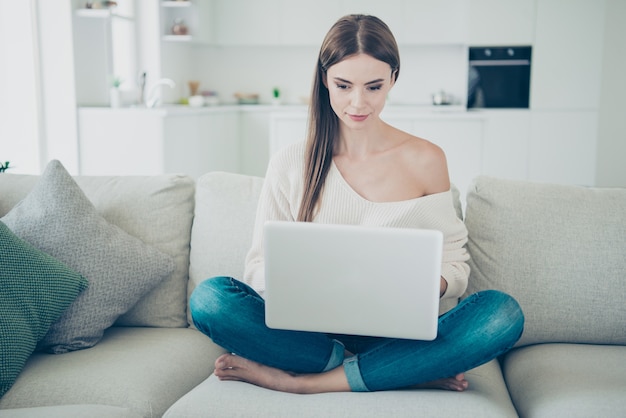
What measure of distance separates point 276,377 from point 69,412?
1.47ft

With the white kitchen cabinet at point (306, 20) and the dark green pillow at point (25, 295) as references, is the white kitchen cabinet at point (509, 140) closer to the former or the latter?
the white kitchen cabinet at point (306, 20)

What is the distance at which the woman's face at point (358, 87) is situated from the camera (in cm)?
176

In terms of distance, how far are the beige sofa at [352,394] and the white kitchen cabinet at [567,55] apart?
15.4ft

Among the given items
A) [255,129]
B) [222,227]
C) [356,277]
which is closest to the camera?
[356,277]

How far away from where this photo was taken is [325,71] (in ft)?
6.08

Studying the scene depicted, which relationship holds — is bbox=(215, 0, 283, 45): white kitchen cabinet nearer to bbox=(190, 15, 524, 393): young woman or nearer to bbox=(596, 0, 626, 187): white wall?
bbox=(596, 0, 626, 187): white wall

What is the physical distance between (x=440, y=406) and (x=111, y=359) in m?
0.82

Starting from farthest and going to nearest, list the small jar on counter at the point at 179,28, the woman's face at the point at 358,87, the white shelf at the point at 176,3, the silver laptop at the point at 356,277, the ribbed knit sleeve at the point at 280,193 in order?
the small jar on counter at the point at 179,28, the white shelf at the point at 176,3, the ribbed knit sleeve at the point at 280,193, the woman's face at the point at 358,87, the silver laptop at the point at 356,277

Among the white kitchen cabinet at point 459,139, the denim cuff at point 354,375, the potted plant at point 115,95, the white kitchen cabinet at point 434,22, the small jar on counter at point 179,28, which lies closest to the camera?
the denim cuff at point 354,375

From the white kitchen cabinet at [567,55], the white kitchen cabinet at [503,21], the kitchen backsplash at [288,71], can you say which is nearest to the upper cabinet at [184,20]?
the kitchen backsplash at [288,71]

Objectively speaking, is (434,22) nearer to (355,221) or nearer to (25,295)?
(355,221)

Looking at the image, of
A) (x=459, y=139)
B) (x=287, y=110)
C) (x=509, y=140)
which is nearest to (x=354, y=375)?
(x=459, y=139)

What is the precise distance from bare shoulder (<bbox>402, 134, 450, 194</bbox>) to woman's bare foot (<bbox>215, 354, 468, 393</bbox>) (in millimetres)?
503

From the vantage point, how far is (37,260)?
179 cm
